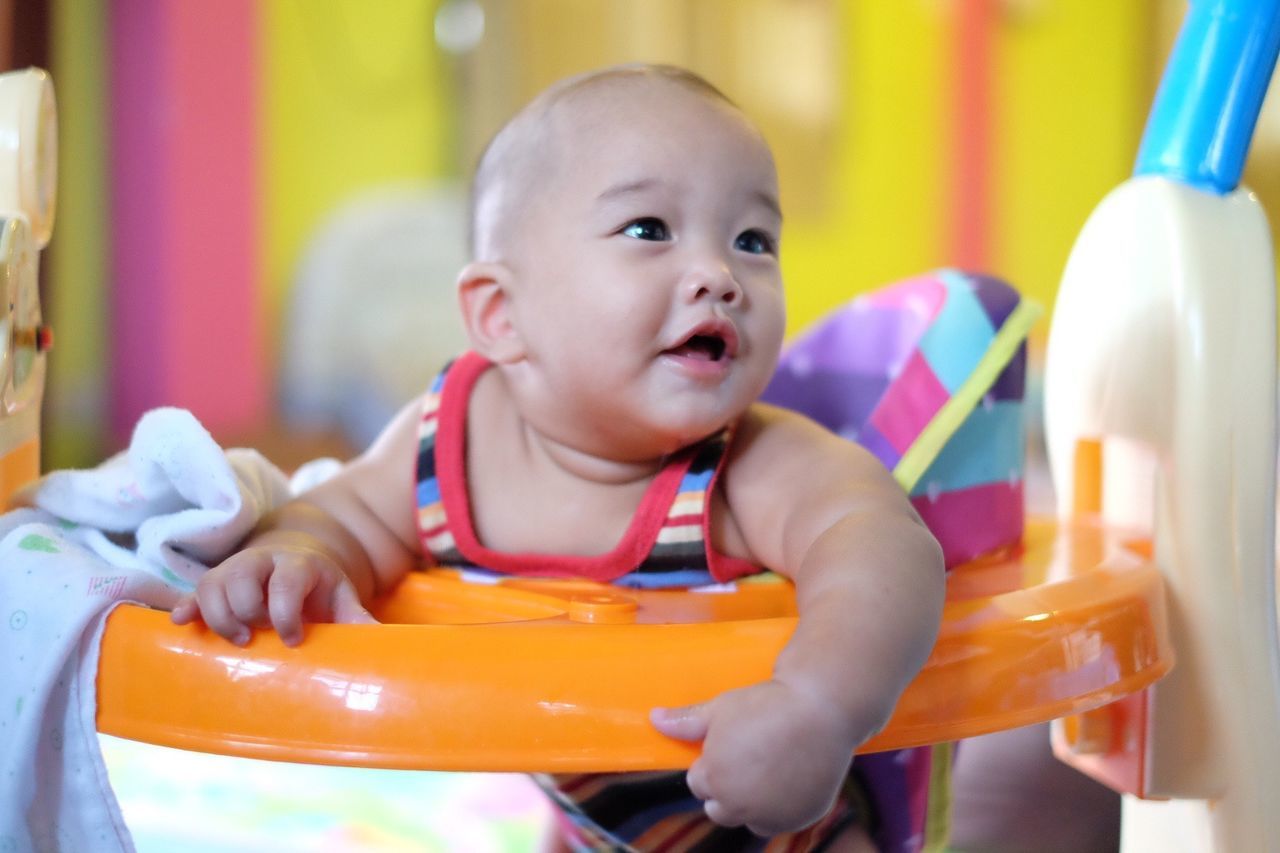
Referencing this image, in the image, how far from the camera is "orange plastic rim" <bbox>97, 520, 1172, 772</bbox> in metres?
0.45

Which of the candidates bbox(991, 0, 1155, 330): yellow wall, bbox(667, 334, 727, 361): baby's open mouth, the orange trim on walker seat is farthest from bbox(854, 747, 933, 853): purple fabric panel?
bbox(991, 0, 1155, 330): yellow wall

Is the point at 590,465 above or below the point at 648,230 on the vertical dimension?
below

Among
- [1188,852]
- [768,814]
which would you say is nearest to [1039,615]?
[768,814]

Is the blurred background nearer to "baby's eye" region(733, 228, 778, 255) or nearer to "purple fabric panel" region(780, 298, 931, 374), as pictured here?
"purple fabric panel" region(780, 298, 931, 374)

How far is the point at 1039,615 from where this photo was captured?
1.78ft

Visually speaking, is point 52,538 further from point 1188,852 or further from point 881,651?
point 1188,852

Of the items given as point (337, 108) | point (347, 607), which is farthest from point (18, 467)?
point (337, 108)

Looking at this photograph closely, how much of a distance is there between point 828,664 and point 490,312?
0.33 meters

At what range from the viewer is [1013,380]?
0.77 metres

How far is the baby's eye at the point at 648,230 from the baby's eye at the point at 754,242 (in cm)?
4

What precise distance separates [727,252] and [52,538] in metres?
0.34

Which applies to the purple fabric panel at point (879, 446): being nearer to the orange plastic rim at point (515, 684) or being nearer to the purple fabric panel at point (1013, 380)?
the purple fabric panel at point (1013, 380)

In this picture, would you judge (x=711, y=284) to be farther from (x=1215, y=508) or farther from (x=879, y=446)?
(x=1215, y=508)

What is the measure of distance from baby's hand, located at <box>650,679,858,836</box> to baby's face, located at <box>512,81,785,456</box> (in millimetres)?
207
